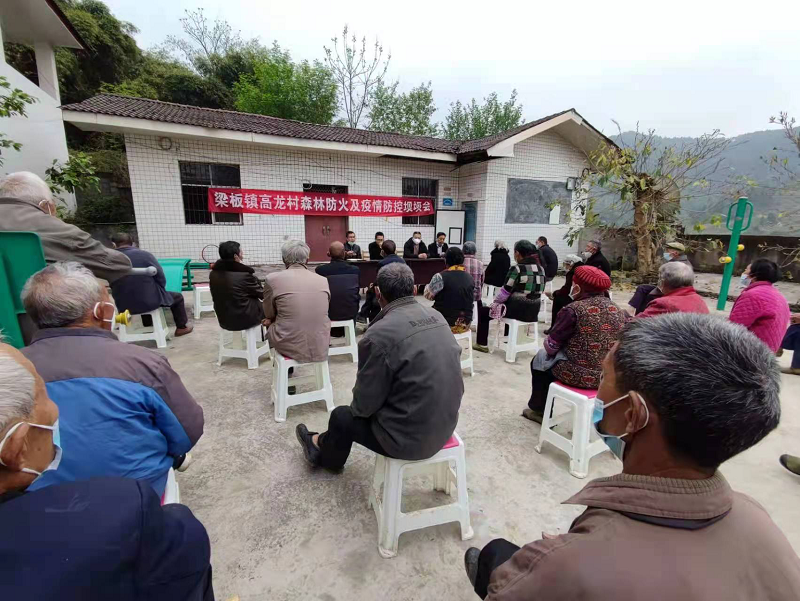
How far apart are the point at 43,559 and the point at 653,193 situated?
9.37 m

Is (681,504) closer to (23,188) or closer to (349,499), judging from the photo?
(349,499)

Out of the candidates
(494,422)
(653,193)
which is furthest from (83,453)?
(653,193)

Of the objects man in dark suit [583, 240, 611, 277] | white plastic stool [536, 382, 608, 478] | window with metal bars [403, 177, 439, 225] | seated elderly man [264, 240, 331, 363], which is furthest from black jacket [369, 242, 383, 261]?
white plastic stool [536, 382, 608, 478]

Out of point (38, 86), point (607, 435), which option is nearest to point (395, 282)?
point (607, 435)

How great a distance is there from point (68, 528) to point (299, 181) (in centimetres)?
936

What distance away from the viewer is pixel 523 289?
4.41 m

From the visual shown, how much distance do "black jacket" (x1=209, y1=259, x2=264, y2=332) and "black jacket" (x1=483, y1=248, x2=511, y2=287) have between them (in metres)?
3.71

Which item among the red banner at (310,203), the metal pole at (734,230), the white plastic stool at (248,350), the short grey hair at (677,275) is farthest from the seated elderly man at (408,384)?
the red banner at (310,203)

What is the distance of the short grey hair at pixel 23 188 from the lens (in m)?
2.02

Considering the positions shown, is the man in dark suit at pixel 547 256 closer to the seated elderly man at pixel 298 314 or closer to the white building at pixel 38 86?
the seated elderly man at pixel 298 314

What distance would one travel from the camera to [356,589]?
5.58ft

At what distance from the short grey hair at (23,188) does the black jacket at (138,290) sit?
2.48m

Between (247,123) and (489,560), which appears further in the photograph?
(247,123)

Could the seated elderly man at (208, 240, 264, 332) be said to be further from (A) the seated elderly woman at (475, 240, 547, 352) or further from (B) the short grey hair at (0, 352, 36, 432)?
(B) the short grey hair at (0, 352, 36, 432)
